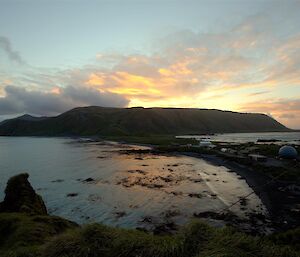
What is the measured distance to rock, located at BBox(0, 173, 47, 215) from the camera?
20.6 m

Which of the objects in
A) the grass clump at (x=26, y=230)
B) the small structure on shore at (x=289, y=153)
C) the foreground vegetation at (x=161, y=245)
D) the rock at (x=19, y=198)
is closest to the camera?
the foreground vegetation at (x=161, y=245)

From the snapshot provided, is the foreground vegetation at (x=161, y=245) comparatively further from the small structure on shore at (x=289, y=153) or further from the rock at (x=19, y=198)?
the small structure on shore at (x=289, y=153)

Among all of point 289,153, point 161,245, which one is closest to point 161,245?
point 161,245

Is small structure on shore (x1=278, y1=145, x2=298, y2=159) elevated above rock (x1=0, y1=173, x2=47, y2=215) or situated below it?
above

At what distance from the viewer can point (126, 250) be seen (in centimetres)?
895

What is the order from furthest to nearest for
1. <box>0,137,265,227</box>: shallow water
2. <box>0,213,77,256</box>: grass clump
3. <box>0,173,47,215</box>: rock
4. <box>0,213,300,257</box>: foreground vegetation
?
<box>0,137,265,227</box>: shallow water < <box>0,173,47,215</box>: rock < <box>0,213,77,256</box>: grass clump < <box>0,213,300,257</box>: foreground vegetation

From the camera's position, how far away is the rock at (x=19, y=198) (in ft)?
67.6

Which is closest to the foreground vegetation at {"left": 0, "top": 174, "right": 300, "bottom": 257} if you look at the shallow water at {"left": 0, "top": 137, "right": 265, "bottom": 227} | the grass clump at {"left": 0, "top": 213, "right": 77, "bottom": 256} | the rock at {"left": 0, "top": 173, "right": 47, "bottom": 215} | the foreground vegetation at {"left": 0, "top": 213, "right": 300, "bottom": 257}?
the foreground vegetation at {"left": 0, "top": 213, "right": 300, "bottom": 257}

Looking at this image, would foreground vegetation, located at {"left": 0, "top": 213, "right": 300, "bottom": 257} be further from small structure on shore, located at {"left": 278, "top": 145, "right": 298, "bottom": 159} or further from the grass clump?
small structure on shore, located at {"left": 278, "top": 145, "right": 298, "bottom": 159}

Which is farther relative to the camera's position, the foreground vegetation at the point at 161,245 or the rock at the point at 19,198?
the rock at the point at 19,198

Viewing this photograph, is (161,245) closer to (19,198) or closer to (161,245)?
(161,245)

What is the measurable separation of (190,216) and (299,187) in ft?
58.5

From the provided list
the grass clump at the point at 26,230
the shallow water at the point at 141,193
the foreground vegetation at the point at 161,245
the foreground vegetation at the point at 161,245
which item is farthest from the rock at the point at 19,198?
the foreground vegetation at the point at 161,245

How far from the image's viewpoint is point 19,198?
2131cm
